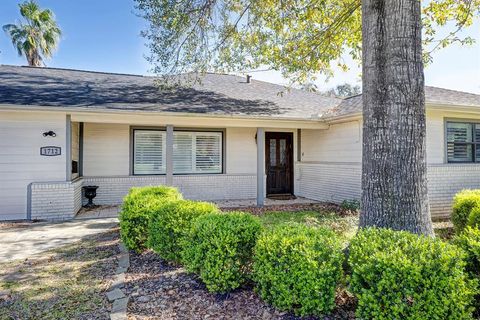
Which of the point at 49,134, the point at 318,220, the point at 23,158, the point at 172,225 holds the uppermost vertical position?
the point at 49,134

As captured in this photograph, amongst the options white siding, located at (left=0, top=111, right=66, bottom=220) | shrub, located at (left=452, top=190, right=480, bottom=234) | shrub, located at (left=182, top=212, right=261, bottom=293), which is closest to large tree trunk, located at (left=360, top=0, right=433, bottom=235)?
shrub, located at (left=182, top=212, right=261, bottom=293)

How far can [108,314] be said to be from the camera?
3.29 m

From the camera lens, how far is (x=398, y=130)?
3773mm

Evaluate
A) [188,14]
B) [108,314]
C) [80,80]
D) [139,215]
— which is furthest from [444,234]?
[80,80]

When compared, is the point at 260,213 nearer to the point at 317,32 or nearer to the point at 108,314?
the point at 317,32

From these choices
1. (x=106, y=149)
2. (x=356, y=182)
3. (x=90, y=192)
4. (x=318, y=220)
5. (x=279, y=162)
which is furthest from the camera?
(x=279, y=162)

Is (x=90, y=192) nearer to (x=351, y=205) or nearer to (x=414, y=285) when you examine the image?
(x=351, y=205)

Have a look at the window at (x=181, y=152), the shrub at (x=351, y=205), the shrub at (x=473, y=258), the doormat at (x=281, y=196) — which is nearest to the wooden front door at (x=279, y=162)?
the doormat at (x=281, y=196)

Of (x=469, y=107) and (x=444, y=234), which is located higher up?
(x=469, y=107)

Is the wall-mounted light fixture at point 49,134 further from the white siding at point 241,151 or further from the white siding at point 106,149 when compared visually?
the white siding at point 241,151

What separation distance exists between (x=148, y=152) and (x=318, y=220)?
253 inches

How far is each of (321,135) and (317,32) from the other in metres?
4.02

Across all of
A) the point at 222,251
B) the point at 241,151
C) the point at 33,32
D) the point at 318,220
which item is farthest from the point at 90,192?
the point at 33,32

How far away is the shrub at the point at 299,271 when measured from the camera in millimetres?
2871
